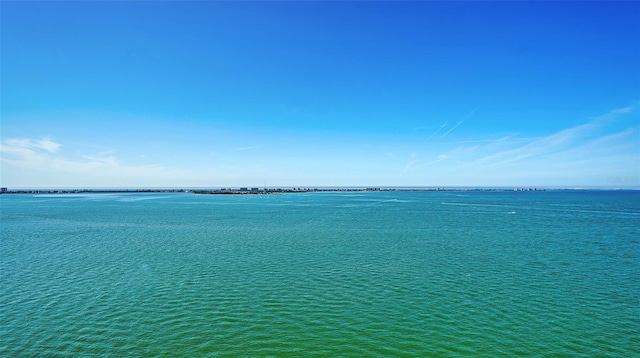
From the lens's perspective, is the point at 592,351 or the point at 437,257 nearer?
the point at 592,351

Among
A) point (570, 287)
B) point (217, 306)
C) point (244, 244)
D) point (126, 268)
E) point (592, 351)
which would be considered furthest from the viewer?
point (244, 244)

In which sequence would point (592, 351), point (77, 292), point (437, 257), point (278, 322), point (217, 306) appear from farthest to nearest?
1. point (437, 257)
2. point (77, 292)
3. point (217, 306)
4. point (278, 322)
5. point (592, 351)

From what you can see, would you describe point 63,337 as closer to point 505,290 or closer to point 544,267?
point 505,290

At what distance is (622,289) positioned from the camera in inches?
912

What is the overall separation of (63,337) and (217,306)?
7.57 m

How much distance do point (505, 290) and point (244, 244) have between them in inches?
1101

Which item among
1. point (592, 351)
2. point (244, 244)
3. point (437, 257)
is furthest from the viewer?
point (244, 244)

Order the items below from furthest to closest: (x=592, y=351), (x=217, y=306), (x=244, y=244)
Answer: (x=244, y=244), (x=217, y=306), (x=592, y=351)

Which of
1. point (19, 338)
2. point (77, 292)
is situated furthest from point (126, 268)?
point (19, 338)

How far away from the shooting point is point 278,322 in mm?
17953

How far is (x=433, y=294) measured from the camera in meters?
22.1

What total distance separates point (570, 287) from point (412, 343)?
15905 millimetres

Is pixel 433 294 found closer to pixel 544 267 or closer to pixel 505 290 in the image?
pixel 505 290

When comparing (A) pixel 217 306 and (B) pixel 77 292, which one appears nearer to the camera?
(A) pixel 217 306
